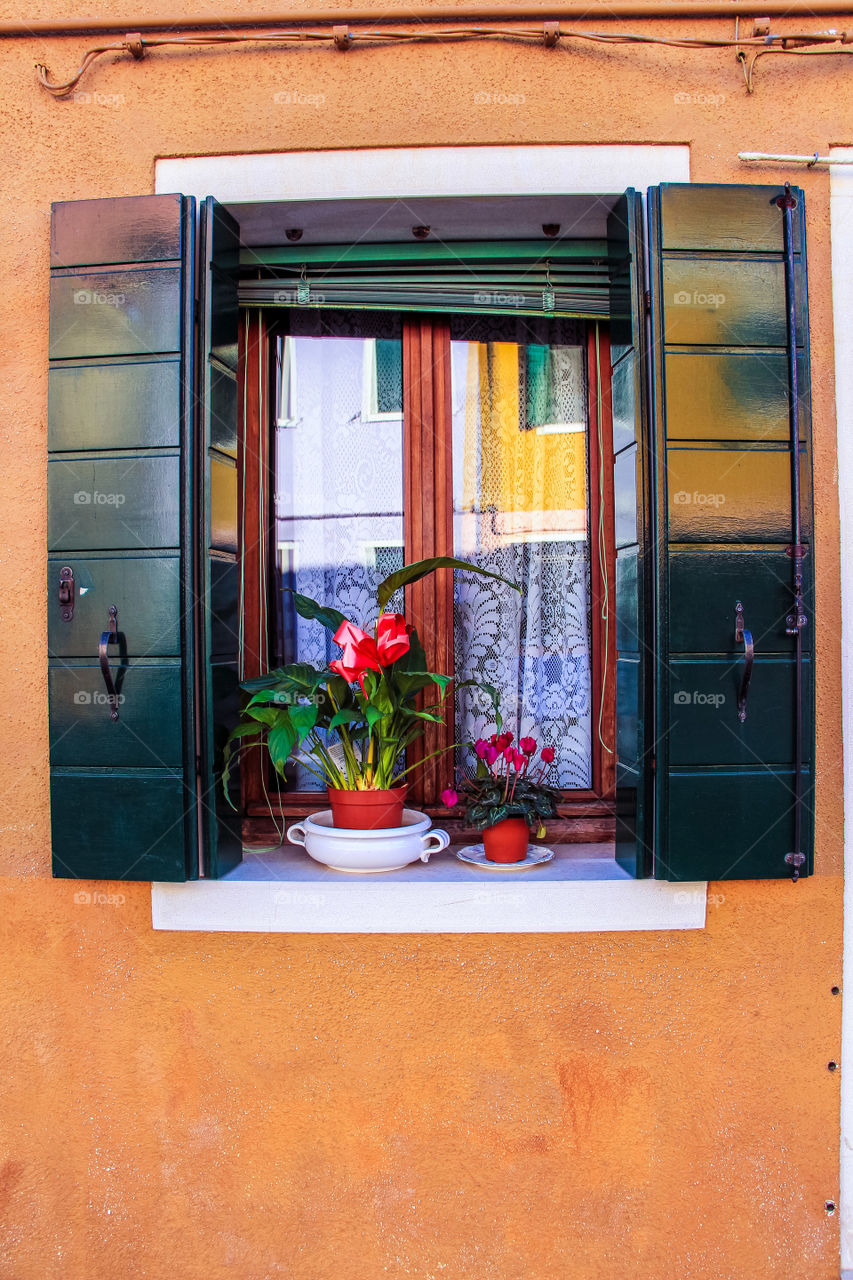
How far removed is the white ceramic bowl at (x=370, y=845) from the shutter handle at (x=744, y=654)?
32.7 inches

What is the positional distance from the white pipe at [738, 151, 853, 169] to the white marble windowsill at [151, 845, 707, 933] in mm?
1944

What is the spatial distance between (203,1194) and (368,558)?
178cm

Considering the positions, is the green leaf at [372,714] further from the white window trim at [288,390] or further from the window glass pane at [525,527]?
the white window trim at [288,390]

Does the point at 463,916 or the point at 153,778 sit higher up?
the point at 153,778

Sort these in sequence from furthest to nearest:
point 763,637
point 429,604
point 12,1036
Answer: point 429,604 → point 12,1036 → point 763,637

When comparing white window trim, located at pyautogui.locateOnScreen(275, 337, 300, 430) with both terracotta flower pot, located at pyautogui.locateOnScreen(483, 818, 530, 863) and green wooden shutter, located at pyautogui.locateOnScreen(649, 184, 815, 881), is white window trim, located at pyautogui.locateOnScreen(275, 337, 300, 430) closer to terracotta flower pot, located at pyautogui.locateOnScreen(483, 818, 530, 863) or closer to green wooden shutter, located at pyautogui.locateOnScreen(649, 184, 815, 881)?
green wooden shutter, located at pyautogui.locateOnScreen(649, 184, 815, 881)

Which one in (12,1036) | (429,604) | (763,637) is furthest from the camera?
(429,604)

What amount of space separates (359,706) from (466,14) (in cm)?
189

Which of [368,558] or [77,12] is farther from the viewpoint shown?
[368,558]

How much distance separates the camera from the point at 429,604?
232 cm

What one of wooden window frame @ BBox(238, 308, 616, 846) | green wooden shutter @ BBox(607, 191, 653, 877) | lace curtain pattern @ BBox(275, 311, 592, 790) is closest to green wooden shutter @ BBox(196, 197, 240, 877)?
wooden window frame @ BBox(238, 308, 616, 846)

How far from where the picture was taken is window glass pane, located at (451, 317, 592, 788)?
7.79 feet

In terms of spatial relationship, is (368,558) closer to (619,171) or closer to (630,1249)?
(619,171)

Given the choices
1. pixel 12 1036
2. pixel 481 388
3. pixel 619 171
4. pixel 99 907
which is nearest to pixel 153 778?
pixel 99 907
